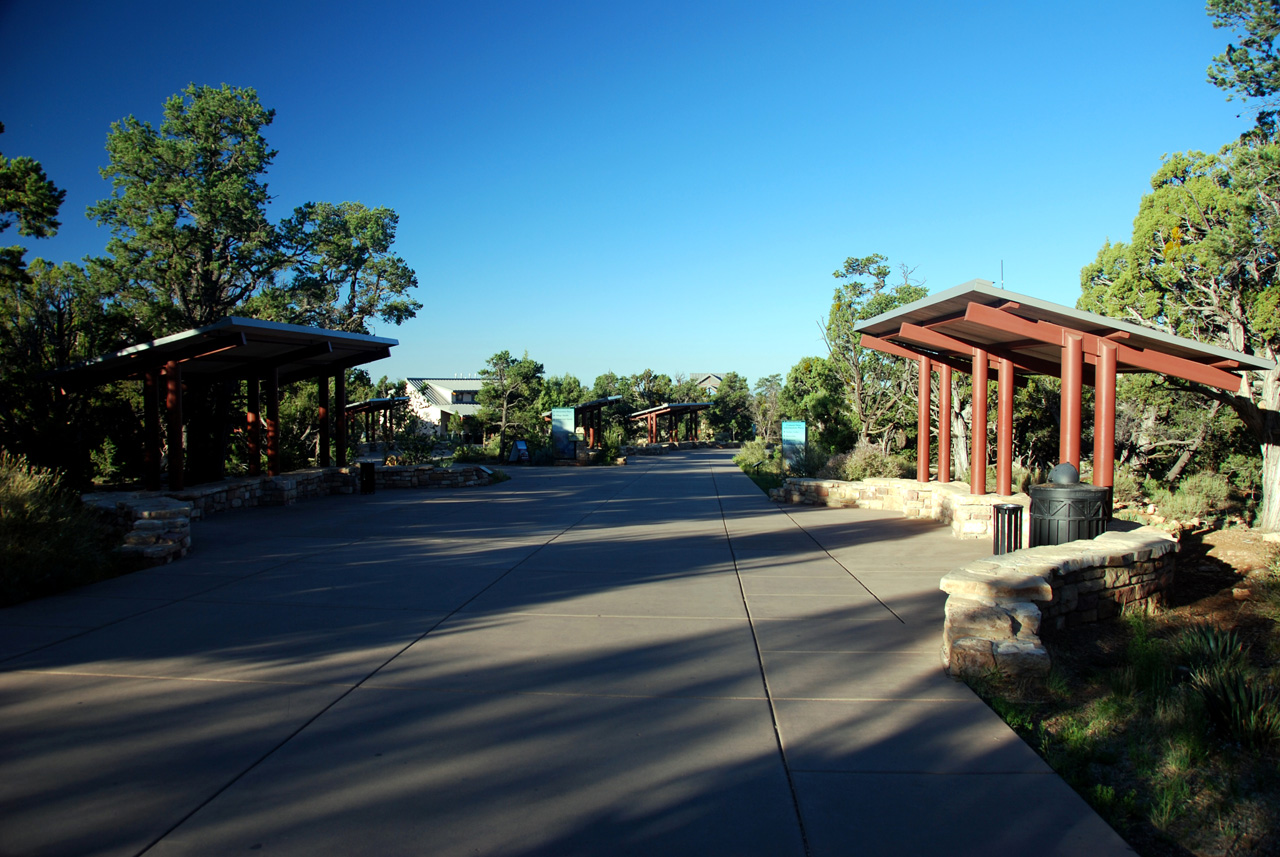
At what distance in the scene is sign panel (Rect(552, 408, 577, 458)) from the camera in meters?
33.9

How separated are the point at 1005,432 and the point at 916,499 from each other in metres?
2.39

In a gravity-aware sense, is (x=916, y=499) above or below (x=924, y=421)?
below

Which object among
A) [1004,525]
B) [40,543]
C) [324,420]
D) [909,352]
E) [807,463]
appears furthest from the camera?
[807,463]

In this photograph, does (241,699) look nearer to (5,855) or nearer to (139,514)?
(5,855)

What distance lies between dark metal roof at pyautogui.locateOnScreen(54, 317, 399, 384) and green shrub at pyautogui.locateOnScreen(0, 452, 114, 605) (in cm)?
474

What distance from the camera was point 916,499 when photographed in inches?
589

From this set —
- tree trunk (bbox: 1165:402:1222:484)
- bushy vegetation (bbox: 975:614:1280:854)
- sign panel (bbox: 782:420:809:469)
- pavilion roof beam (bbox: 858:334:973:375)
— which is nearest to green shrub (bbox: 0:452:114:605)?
bushy vegetation (bbox: 975:614:1280:854)

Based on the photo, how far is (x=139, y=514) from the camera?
10039mm

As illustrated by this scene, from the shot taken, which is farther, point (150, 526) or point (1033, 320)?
point (1033, 320)

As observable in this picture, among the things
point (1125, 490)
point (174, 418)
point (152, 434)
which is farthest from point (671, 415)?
point (152, 434)

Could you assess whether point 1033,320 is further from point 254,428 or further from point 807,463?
point 254,428

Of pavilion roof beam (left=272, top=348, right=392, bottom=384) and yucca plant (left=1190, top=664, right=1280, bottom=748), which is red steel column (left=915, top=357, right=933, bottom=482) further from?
pavilion roof beam (left=272, top=348, right=392, bottom=384)

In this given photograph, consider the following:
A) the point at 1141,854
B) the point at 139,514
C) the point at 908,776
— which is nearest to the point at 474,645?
the point at 908,776

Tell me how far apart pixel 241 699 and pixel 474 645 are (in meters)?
1.75
